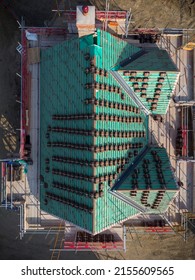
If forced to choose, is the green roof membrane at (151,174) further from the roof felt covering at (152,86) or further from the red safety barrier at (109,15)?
the red safety barrier at (109,15)

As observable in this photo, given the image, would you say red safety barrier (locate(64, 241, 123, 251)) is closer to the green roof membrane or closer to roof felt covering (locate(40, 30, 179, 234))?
roof felt covering (locate(40, 30, 179, 234))

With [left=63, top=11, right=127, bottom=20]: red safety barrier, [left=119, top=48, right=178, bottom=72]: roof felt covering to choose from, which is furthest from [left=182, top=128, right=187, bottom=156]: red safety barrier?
[left=63, top=11, right=127, bottom=20]: red safety barrier

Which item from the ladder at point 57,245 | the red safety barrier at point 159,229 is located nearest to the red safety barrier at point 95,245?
the ladder at point 57,245

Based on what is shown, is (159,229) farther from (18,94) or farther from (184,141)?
(18,94)

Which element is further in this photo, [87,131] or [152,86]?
[152,86]

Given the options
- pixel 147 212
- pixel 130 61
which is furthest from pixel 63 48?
pixel 147 212

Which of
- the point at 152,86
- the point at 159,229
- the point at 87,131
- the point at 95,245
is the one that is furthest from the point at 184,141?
the point at 95,245

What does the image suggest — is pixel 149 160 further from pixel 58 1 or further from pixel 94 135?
pixel 58 1
